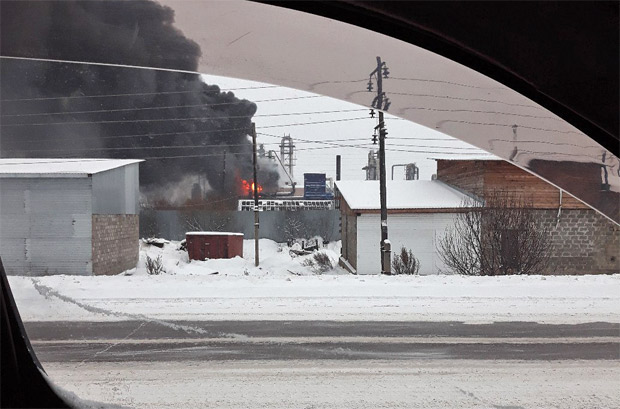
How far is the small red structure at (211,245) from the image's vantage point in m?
26.1

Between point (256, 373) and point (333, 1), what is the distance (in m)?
4.02

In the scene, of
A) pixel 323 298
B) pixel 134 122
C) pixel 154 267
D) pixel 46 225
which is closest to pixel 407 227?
pixel 154 267

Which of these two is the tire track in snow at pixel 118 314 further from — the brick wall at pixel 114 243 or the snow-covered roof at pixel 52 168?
the brick wall at pixel 114 243

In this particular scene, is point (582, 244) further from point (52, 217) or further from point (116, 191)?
point (52, 217)

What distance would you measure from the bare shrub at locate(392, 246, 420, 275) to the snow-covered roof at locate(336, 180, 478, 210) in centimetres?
229

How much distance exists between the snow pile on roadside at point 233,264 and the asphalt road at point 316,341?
572 inches

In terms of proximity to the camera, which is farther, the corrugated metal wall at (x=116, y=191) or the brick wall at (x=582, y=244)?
the brick wall at (x=582, y=244)

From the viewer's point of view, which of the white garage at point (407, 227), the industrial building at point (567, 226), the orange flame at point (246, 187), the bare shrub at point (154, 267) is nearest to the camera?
the industrial building at point (567, 226)

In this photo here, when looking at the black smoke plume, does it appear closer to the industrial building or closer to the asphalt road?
the industrial building

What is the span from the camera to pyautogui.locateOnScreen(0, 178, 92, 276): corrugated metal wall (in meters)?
18.1

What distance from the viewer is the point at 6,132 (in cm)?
4116

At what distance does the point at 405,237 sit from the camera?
22.0 meters

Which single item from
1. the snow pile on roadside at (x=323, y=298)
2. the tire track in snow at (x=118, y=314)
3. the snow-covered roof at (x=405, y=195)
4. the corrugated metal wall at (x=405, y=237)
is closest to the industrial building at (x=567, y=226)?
the snow-covered roof at (x=405, y=195)

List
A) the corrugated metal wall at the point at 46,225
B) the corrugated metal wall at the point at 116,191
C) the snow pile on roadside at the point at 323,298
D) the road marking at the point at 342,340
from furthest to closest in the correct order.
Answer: the corrugated metal wall at the point at 116,191
the corrugated metal wall at the point at 46,225
the snow pile on roadside at the point at 323,298
the road marking at the point at 342,340
